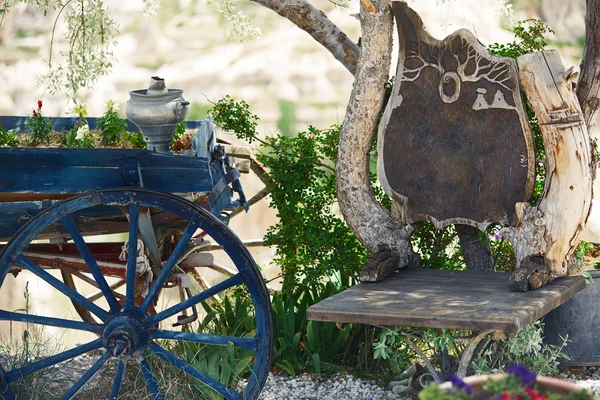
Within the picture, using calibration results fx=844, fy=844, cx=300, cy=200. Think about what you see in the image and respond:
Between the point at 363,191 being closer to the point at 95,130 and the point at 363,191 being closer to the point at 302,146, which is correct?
the point at 302,146

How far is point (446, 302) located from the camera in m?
3.58

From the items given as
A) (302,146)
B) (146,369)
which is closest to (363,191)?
(302,146)

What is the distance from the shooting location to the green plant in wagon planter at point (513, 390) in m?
2.14

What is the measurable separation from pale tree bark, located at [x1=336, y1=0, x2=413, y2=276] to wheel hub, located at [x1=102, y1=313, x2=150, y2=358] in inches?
48.5

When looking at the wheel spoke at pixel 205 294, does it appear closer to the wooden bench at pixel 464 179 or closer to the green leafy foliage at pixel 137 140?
the wooden bench at pixel 464 179

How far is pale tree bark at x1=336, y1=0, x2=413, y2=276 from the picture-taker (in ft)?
14.1

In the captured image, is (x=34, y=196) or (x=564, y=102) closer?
(x=564, y=102)

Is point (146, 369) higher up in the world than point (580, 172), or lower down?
lower down

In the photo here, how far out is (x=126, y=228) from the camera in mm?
4395

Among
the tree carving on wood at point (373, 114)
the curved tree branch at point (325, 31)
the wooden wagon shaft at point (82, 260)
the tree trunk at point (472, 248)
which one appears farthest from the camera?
the curved tree branch at point (325, 31)

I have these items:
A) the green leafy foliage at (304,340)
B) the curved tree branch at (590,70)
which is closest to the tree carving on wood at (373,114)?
the curved tree branch at (590,70)

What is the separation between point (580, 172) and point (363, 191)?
110cm

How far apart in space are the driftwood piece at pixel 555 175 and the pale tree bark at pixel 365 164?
2.33 feet

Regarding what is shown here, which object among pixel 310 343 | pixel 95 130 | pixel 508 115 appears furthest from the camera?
pixel 95 130
